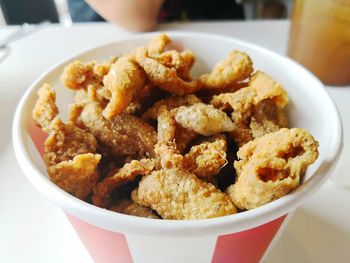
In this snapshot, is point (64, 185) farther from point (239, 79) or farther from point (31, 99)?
point (239, 79)

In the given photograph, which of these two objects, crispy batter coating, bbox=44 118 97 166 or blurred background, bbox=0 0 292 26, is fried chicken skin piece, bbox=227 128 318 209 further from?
blurred background, bbox=0 0 292 26

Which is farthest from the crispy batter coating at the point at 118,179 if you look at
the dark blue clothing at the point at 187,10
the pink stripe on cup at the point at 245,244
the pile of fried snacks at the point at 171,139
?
the dark blue clothing at the point at 187,10

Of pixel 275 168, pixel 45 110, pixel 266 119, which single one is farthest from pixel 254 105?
pixel 45 110

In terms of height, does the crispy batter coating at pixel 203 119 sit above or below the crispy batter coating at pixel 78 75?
below

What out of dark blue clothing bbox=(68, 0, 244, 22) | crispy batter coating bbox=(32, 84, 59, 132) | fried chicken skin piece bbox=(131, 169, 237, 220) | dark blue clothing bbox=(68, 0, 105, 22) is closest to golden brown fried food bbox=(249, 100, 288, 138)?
fried chicken skin piece bbox=(131, 169, 237, 220)

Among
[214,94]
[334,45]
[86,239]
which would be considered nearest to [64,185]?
[86,239]

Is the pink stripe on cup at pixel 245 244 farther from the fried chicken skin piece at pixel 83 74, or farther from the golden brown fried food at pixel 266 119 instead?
the fried chicken skin piece at pixel 83 74
